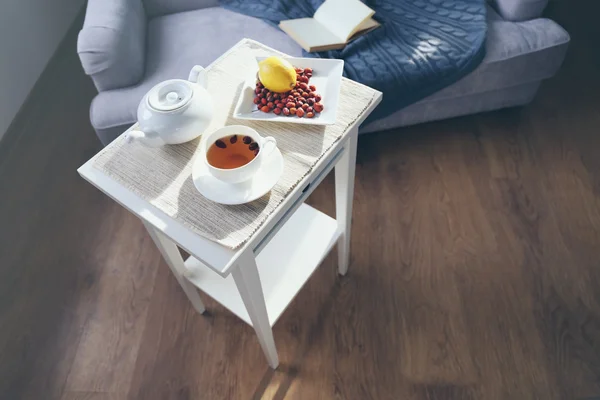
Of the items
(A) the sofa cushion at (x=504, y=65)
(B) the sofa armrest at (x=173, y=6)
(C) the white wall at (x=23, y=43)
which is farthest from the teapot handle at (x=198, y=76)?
(C) the white wall at (x=23, y=43)

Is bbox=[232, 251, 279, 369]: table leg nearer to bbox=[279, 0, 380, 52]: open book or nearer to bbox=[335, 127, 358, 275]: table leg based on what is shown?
bbox=[335, 127, 358, 275]: table leg

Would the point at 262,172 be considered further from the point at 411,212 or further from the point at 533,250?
the point at 533,250

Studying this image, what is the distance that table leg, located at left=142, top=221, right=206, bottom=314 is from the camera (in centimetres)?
94

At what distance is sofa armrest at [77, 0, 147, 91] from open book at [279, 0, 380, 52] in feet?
1.46

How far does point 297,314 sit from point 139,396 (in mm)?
438

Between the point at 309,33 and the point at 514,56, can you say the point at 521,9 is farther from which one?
the point at 309,33

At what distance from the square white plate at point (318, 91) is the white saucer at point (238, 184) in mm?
102

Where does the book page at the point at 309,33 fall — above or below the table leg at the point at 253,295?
above

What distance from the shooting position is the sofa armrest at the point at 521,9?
1396 millimetres

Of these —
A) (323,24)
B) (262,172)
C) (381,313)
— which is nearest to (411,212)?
(381,313)

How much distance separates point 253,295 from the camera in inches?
32.8

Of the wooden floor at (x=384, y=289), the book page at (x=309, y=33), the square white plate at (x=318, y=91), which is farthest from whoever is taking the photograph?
the book page at (x=309, y=33)

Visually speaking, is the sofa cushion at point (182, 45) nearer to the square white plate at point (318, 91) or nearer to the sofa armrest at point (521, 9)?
the square white plate at point (318, 91)

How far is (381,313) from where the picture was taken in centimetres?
122
